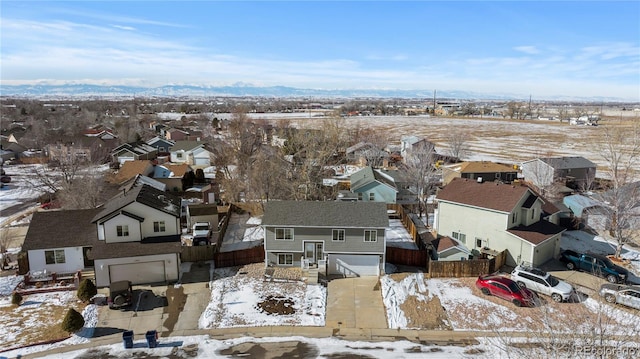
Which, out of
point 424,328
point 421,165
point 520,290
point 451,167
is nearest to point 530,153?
point 451,167

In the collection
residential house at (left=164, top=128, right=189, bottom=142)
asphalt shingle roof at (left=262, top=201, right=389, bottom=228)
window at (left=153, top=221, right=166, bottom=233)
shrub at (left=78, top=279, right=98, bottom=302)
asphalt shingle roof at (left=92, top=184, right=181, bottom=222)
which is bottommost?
shrub at (left=78, top=279, right=98, bottom=302)

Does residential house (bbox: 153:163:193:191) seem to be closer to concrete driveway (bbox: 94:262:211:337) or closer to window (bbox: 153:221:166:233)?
window (bbox: 153:221:166:233)

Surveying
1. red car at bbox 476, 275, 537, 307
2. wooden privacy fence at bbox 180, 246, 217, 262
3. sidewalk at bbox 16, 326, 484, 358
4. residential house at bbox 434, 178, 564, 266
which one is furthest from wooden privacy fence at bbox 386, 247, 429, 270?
wooden privacy fence at bbox 180, 246, 217, 262

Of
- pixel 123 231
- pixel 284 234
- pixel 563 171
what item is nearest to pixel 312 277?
pixel 284 234

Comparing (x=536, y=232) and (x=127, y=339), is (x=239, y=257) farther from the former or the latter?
(x=536, y=232)

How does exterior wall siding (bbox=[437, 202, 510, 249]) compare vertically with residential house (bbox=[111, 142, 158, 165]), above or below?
below

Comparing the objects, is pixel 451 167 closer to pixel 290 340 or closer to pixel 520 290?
pixel 520 290
